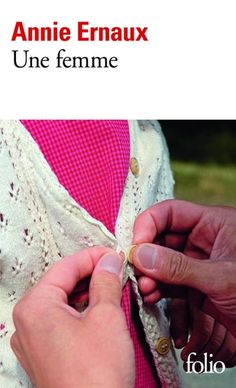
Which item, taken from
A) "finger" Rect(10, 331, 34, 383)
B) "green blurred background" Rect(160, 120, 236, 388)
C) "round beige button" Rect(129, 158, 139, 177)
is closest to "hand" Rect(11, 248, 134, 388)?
"finger" Rect(10, 331, 34, 383)

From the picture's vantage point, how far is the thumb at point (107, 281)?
105cm

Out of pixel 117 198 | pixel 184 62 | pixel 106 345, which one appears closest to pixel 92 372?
pixel 106 345

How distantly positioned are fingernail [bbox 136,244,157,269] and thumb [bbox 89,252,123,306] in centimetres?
4

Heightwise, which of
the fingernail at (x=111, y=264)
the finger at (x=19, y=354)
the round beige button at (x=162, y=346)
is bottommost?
the round beige button at (x=162, y=346)

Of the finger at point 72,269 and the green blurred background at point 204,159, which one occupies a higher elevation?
the finger at point 72,269

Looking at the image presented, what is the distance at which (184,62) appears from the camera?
149 centimetres

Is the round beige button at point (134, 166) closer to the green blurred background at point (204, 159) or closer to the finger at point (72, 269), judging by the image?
the finger at point (72, 269)

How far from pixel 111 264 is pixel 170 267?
4.6 inches

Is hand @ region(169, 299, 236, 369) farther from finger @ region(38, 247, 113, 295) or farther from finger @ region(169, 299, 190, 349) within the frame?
finger @ region(38, 247, 113, 295)

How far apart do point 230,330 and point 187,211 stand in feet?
0.67

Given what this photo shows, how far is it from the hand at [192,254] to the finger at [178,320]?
0.03 m

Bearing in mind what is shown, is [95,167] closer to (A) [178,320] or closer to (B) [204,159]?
(A) [178,320]

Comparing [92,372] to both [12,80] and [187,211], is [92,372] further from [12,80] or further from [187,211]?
[12,80]

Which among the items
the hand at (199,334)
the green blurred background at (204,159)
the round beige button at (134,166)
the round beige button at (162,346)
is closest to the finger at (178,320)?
the hand at (199,334)
